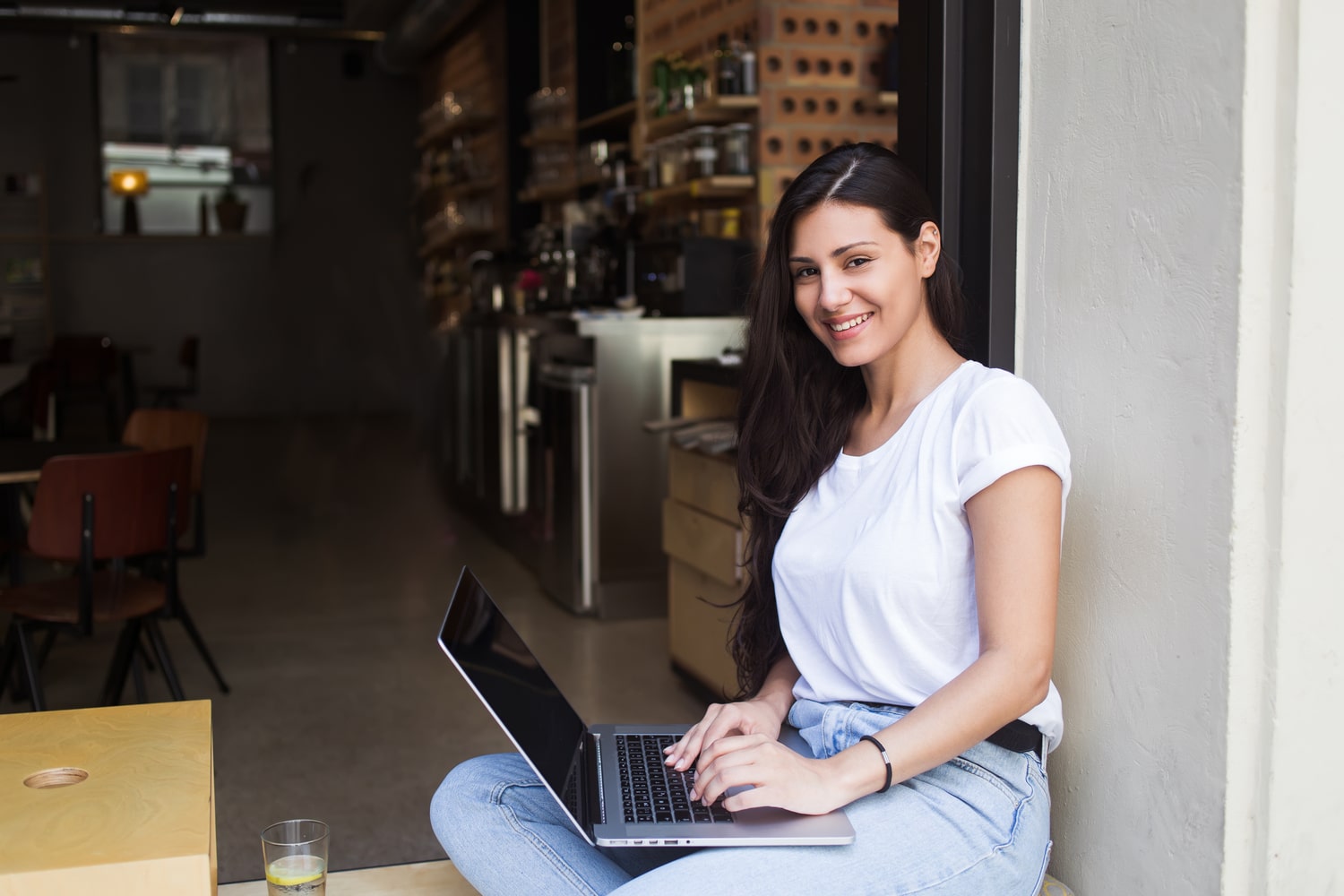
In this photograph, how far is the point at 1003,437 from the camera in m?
1.37

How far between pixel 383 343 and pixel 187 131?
8.83ft

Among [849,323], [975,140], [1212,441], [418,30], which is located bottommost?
[1212,441]

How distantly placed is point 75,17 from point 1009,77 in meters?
11.3

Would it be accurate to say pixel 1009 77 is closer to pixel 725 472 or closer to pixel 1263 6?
pixel 1263 6

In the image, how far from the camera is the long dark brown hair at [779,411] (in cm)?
160

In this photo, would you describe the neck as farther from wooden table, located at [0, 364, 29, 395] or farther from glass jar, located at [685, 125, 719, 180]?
wooden table, located at [0, 364, 29, 395]

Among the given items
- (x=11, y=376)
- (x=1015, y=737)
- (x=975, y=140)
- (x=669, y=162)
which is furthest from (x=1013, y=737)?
(x=11, y=376)

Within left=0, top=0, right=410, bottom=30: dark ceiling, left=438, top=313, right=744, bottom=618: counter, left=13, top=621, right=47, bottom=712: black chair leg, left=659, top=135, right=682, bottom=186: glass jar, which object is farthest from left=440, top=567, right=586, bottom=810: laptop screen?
left=0, top=0, right=410, bottom=30: dark ceiling

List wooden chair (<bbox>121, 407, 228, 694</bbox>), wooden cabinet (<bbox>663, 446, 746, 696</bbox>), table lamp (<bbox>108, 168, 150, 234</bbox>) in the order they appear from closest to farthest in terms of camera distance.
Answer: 1. wooden cabinet (<bbox>663, 446, 746, 696</bbox>)
2. wooden chair (<bbox>121, 407, 228, 694</bbox>)
3. table lamp (<bbox>108, 168, 150, 234</bbox>)

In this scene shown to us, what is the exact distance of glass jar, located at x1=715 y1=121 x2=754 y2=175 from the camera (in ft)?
16.2

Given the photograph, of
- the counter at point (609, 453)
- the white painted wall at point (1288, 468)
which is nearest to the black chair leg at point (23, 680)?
the counter at point (609, 453)

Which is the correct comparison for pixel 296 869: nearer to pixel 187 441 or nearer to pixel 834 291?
pixel 834 291

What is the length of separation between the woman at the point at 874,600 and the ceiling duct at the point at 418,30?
7773 millimetres

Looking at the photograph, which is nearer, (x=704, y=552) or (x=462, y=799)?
(x=462, y=799)
